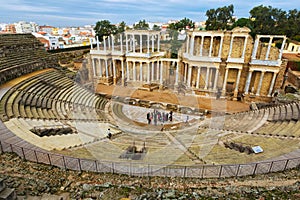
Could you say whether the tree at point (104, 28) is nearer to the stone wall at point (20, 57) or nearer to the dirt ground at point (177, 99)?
the stone wall at point (20, 57)

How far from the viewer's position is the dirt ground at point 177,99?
2206 cm

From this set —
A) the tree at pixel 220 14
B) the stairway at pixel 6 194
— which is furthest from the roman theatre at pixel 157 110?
the tree at pixel 220 14

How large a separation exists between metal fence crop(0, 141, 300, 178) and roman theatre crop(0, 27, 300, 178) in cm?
5

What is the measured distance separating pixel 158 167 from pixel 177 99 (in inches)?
615

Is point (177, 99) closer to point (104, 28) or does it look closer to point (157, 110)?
point (157, 110)

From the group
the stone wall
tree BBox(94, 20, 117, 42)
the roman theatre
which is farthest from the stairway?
tree BBox(94, 20, 117, 42)

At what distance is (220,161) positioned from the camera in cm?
1023

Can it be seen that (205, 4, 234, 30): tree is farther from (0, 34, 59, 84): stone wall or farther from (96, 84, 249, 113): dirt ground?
(0, 34, 59, 84): stone wall

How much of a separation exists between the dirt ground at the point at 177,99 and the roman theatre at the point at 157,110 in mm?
136

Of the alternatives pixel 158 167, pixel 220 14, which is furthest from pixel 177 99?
pixel 220 14

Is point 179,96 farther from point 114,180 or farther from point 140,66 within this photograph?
point 114,180

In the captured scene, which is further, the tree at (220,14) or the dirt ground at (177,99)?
the tree at (220,14)

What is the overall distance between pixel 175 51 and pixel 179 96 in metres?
14.2

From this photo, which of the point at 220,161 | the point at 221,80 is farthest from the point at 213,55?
the point at 220,161
